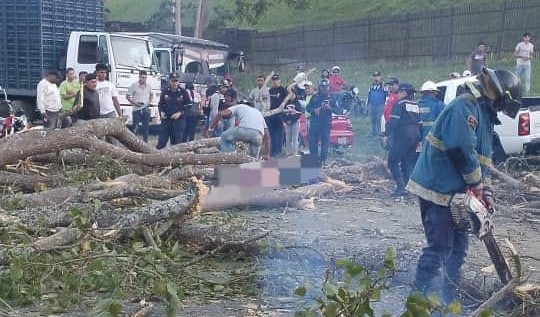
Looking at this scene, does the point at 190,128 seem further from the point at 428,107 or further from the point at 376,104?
the point at 428,107

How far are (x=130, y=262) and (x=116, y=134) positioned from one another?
4.35 meters

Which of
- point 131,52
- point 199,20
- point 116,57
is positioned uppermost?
point 199,20

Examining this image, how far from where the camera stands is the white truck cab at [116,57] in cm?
1800

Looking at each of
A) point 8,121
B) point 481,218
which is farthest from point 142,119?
point 481,218

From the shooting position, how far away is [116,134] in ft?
31.3

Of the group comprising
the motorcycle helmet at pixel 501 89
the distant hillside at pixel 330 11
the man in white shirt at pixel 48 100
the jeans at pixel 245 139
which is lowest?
the jeans at pixel 245 139

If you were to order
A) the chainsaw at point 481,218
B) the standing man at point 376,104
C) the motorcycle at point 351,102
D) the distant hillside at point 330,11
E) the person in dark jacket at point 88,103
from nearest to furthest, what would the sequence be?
the chainsaw at point 481,218
the person in dark jacket at point 88,103
the standing man at point 376,104
the motorcycle at point 351,102
the distant hillside at point 330,11

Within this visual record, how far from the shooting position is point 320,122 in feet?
46.6

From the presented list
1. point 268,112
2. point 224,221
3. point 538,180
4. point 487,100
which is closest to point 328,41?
point 268,112

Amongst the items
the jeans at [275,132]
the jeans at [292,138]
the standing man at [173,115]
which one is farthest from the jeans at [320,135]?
the standing man at [173,115]

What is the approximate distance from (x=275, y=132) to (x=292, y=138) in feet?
1.15

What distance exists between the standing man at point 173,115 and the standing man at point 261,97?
5.79 ft

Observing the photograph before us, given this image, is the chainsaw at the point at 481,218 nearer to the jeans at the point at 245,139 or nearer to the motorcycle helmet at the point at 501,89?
the motorcycle helmet at the point at 501,89

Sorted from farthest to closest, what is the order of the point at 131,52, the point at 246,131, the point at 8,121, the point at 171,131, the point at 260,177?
the point at 131,52, the point at 8,121, the point at 171,131, the point at 246,131, the point at 260,177
